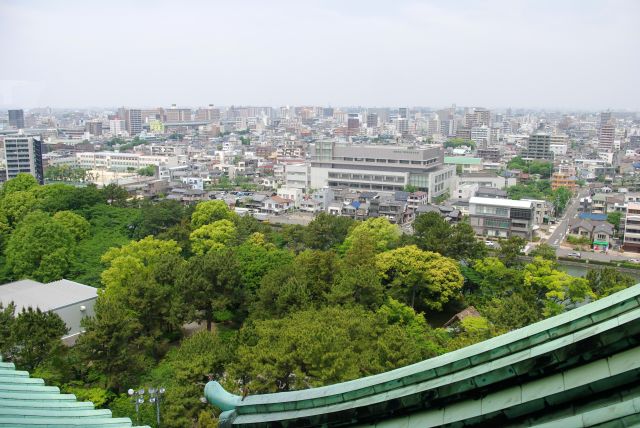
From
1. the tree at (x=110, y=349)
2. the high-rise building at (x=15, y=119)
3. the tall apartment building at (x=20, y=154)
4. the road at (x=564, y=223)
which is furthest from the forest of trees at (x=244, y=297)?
the high-rise building at (x=15, y=119)

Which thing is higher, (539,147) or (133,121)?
(133,121)

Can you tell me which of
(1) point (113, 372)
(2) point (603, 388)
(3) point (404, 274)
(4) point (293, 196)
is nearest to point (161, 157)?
(4) point (293, 196)

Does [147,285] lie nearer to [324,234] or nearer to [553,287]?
[324,234]

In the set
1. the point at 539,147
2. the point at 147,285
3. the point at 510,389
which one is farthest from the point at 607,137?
the point at 510,389

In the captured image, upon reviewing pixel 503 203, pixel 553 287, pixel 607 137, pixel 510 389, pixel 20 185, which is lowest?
pixel 553 287

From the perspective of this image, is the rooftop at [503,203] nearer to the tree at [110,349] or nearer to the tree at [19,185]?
the tree at [110,349]

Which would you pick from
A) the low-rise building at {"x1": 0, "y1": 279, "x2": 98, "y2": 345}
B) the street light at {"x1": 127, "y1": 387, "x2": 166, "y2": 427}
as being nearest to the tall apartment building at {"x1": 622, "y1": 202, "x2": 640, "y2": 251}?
the low-rise building at {"x1": 0, "y1": 279, "x2": 98, "y2": 345}
